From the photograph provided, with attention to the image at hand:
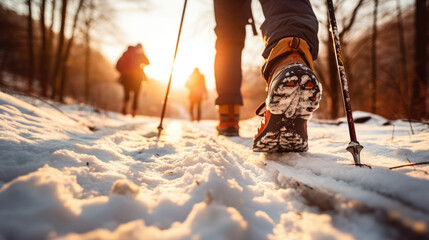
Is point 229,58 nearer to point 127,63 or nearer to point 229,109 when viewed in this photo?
point 229,109

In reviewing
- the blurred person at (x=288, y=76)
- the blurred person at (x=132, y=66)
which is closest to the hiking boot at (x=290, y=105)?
the blurred person at (x=288, y=76)

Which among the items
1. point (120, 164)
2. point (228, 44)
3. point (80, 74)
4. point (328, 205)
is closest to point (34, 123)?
point (120, 164)

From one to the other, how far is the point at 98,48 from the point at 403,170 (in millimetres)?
17599

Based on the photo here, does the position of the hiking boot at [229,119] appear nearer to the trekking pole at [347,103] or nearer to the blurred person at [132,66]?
the trekking pole at [347,103]

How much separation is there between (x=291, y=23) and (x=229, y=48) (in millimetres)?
1035

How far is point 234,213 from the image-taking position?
1.52ft

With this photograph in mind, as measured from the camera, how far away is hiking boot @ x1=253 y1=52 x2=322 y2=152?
97 cm

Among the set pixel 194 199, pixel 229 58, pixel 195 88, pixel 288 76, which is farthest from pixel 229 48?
pixel 195 88

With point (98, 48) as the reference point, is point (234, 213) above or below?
below

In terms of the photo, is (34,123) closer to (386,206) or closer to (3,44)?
(386,206)

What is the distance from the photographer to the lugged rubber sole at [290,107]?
97cm

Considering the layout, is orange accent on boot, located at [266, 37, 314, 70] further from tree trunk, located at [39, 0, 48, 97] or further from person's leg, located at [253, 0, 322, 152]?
tree trunk, located at [39, 0, 48, 97]

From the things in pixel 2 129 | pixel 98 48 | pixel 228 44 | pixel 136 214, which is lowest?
pixel 136 214

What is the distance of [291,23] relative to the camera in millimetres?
1136
